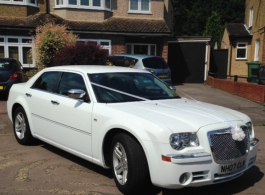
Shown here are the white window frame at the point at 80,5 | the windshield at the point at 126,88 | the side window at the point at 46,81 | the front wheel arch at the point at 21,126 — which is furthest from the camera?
the white window frame at the point at 80,5

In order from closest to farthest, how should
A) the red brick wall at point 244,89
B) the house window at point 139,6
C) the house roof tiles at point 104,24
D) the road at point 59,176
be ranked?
the road at point 59,176 < the red brick wall at point 244,89 < the house roof tiles at point 104,24 < the house window at point 139,6

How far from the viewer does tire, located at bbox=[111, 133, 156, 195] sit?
142 inches

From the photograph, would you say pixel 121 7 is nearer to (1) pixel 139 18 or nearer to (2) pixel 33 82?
(1) pixel 139 18

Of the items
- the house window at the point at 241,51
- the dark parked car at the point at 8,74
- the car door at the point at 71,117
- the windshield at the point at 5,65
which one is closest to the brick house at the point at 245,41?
the house window at the point at 241,51

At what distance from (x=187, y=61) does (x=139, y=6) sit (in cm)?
468

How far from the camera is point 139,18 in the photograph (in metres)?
20.3

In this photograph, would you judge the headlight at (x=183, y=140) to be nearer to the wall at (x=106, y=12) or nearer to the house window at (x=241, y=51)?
the wall at (x=106, y=12)

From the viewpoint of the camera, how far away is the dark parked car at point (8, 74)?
11281 mm

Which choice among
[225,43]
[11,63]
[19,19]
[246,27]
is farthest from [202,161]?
[225,43]

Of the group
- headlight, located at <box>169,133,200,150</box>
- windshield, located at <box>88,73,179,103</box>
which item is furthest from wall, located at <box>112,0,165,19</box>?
headlight, located at <box>169,133,200,150</box>

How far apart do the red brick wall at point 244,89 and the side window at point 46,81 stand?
873 cm

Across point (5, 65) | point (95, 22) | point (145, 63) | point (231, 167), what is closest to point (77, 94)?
point (231, 167)

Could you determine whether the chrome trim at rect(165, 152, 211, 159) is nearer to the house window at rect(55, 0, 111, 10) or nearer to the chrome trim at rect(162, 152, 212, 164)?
the chrome trim at rect(162, 152, 212, 164)

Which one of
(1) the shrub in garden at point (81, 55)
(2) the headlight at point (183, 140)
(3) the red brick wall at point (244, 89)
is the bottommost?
(3) the red brick wall at point (244, 89)
